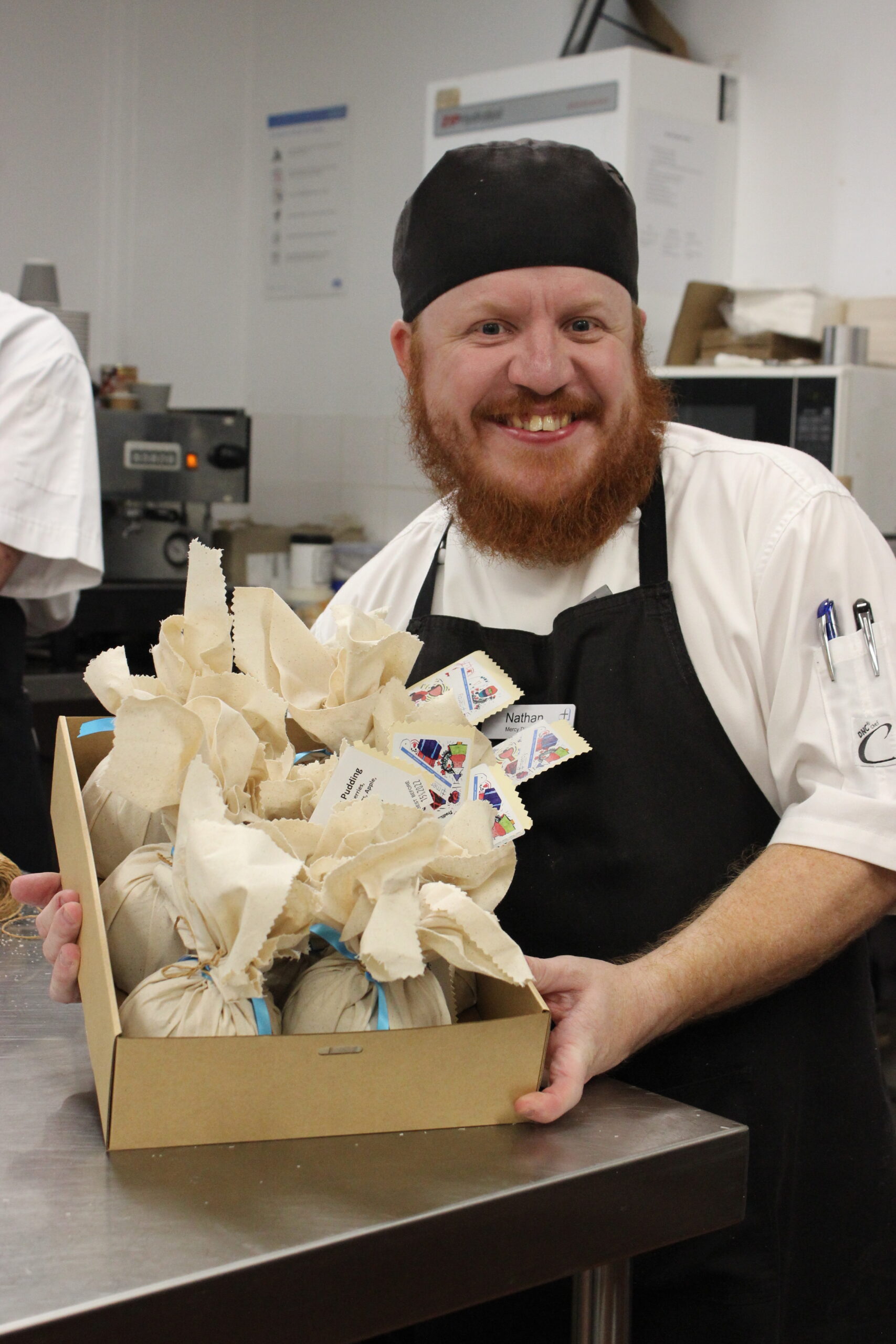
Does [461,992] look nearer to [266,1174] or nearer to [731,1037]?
[266,1174]

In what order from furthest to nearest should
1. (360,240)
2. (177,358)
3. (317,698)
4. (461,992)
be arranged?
(177,358) < (360,240) < (317,698) < (461,992)

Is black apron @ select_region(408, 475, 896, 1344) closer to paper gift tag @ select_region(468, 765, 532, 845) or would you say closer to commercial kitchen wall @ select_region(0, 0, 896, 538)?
paper gift tag @ select_region(468, 765, 532, 845)

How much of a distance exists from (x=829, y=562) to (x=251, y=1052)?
0.71 metres

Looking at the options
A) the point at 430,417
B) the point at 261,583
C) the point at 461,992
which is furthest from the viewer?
the point at 261,583

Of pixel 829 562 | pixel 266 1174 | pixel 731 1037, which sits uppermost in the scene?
pixel 829 562

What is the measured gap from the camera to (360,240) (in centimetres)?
423

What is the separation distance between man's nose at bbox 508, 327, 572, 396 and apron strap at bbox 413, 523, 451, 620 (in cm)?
23

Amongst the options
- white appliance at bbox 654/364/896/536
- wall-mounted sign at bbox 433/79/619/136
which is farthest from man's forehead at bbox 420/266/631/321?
wall-mounted sign at bbox 433/79/619/136

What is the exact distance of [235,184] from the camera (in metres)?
4.56

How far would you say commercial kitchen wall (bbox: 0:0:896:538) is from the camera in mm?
4090

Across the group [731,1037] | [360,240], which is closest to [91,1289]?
[731,1037]

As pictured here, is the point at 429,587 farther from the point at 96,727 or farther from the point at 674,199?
the point at 674,199

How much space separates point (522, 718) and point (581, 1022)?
43 centimetres

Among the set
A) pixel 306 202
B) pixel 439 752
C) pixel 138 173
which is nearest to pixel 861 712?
pixel 439 752
